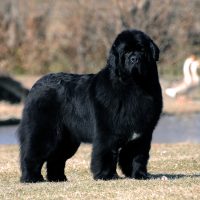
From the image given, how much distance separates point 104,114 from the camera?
10102 mm

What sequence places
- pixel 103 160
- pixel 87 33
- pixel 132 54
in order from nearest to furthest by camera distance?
pixel 132 54 → pixel 103 160 → pixel 87 33

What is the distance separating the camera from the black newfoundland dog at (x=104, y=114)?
9.97m

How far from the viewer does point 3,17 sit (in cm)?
3566

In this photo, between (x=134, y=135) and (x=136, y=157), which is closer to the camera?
(x=134, y=135)

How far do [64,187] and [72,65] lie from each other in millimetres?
24425

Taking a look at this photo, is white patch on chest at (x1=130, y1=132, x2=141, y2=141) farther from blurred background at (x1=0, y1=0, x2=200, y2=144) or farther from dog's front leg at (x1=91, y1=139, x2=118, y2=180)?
blurred background at (x1=0, y1=0, x2=200, y2=144)

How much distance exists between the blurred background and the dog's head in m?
21.2

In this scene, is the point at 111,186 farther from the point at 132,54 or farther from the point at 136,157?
the point at 132,54

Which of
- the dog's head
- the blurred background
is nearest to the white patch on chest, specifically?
the dog's head

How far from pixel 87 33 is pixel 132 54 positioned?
23483 mm

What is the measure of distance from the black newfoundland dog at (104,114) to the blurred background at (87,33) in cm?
2057

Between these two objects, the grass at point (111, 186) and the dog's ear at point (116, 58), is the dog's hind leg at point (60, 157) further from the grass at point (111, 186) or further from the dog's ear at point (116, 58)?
the dog's ear at point (116, 58)

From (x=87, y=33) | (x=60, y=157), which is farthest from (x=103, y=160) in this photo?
(x=87, y=33)

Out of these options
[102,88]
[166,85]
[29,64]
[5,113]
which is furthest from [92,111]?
[29,64]
